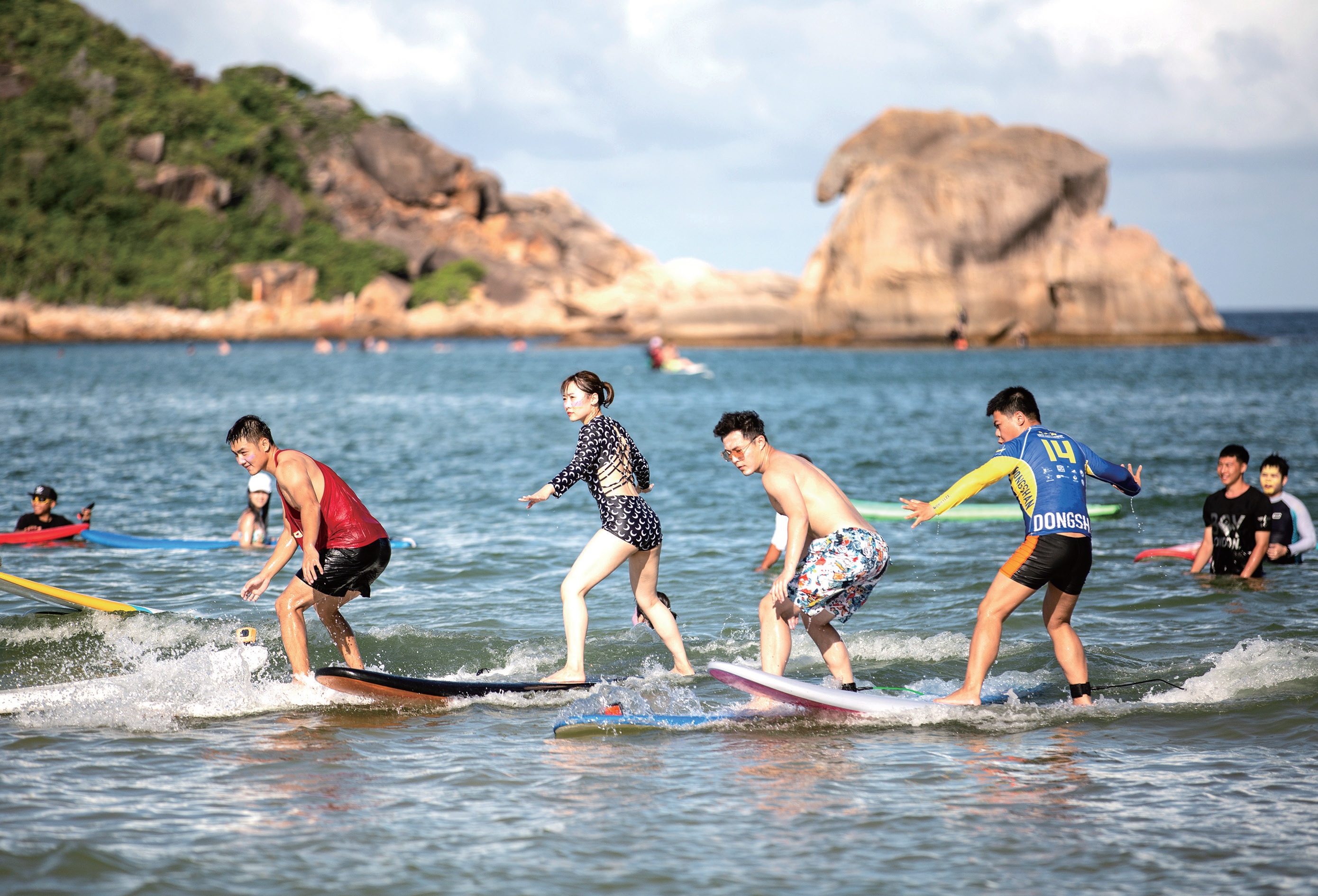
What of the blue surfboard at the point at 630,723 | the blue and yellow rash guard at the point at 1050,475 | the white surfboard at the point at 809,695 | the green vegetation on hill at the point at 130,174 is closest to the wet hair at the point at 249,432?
the blue surfboard at the point at 630,723

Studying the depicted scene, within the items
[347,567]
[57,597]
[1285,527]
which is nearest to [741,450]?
[347,567]

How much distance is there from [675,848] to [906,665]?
413 cm

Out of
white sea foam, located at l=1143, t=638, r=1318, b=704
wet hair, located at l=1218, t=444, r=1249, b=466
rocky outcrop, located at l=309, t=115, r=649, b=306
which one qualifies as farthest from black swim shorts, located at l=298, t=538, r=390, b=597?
rocky outcrop, located at l=309, t=115, r=649, b=306

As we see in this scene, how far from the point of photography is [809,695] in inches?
281

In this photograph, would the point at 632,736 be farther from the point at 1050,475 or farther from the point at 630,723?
the point at 1050,475

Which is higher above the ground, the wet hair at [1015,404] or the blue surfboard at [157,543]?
the wet hair at [1015,404]

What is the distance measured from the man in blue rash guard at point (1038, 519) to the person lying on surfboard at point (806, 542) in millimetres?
433

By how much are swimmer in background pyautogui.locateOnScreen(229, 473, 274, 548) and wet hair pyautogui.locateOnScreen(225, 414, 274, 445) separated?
672 centimetres

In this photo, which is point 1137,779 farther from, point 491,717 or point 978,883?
point 491,717

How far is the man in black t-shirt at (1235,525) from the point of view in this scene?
10688mm

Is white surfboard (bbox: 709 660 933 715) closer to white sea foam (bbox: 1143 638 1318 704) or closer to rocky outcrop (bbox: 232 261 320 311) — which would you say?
white sea foam (bbox: 1143 638 1318 704)

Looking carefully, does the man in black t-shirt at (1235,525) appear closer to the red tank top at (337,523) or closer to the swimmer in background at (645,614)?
the swimmer in background at (645,614)

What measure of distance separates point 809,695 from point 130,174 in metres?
118

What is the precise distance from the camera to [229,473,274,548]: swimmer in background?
532 inches
